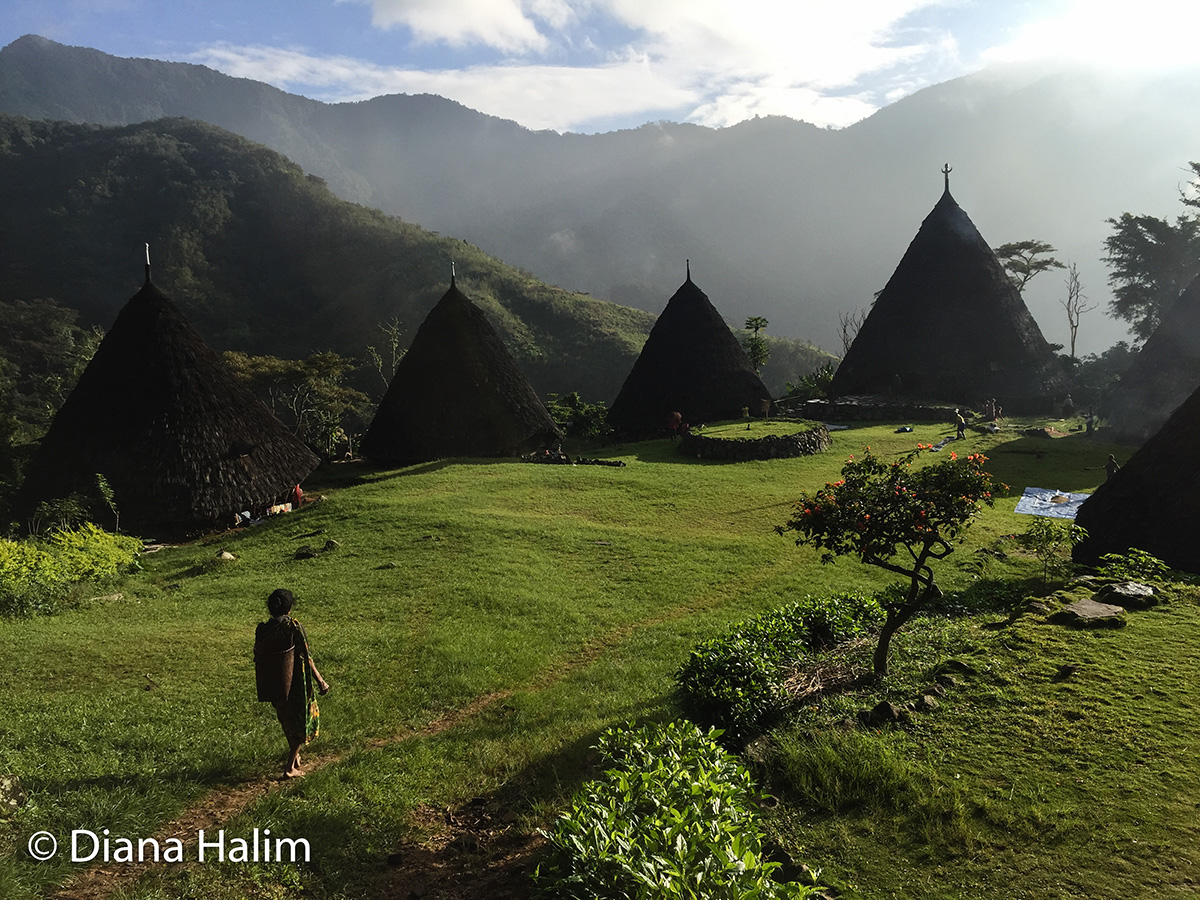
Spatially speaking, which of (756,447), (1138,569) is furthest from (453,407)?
(1138,569)

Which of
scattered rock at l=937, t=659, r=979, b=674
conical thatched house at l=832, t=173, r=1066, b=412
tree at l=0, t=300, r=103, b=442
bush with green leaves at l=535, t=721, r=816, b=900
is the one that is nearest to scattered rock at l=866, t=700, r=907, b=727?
scattered rock at l=937, t=659, r=979, b=674

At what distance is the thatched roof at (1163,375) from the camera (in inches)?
919

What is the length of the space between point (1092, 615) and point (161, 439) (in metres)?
18.1

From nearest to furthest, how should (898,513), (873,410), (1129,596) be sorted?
(898,513) → (1129,596) → (873,410)

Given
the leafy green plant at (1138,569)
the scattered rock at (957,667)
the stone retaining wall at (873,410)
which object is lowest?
the scattered rock at (957,667)

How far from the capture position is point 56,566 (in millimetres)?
11227

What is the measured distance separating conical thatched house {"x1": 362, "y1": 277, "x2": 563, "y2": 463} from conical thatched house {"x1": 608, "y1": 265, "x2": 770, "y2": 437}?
21.1ft

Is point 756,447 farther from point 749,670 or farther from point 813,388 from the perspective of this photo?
point 749,670

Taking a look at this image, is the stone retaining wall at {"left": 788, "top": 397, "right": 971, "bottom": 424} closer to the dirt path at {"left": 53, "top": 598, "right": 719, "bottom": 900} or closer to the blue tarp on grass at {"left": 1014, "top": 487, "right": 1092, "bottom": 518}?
the blue tarp on grass at {"left": 1014, "top": 487, "right": 1092, "bottom": 518}

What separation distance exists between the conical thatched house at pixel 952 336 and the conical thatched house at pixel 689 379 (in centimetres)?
820

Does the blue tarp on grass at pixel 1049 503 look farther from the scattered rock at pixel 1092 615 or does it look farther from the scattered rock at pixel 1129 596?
the scattered rock at pixel 1092 615

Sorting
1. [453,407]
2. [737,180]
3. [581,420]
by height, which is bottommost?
[581,420]

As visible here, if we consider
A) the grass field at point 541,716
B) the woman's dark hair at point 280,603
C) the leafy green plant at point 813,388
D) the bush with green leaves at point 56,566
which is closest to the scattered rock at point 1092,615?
the grass field at point 541,716

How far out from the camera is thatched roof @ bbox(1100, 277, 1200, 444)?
76.6 ft
